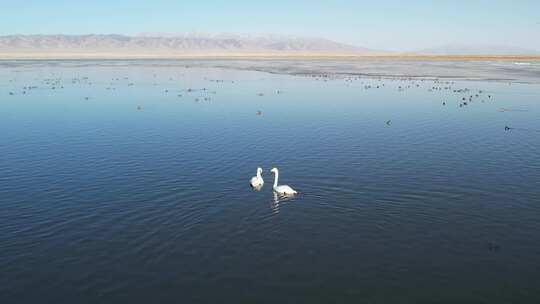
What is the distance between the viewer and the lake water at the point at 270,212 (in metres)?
15.9

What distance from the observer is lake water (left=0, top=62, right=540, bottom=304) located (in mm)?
15906

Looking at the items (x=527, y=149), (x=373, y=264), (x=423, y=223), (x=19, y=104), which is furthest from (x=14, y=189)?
(x=19, y=104)

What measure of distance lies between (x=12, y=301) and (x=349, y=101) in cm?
5061

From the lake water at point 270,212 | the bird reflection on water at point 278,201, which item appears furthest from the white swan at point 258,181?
the bird reflection on water at point 278,201

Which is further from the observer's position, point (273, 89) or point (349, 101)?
point (273, 89)

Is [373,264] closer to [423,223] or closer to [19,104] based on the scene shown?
[423,223]

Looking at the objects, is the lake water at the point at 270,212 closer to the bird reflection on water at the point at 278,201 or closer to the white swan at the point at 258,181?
the bird reflection on water at the point at 278,201

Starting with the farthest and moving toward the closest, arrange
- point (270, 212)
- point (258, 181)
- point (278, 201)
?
point (258, 181)
point (278, 201)
point (270, 212)

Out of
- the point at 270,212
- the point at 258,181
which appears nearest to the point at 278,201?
the point at 270,212

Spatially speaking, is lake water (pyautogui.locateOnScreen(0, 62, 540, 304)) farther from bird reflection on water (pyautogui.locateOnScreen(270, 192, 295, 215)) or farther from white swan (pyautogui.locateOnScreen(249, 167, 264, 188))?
white swan (pyautogui.locateOnScreen(249, 167, 264, 188))

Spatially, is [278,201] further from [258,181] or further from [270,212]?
[258,181]

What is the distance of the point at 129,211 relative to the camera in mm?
22109

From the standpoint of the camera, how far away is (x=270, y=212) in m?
22.3

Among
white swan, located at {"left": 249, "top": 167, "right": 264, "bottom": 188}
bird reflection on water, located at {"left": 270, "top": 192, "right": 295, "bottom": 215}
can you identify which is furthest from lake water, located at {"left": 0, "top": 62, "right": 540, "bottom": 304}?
white swan, located at {"left": 249, "top": 167, "right": 264, "bottom": 188}
